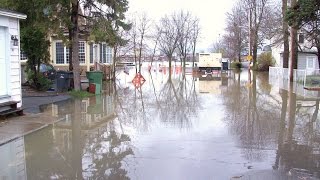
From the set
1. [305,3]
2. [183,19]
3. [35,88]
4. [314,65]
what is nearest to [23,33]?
[35,88]

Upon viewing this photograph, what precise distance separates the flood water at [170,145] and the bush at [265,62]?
4093 centimetres

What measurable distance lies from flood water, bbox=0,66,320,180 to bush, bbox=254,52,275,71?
4093cm

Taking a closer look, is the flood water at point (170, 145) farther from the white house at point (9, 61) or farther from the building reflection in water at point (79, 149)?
the white house at point (9, 61)

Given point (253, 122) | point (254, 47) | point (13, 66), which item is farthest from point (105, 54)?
point (253, 122)

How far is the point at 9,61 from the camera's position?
1309 centimetres

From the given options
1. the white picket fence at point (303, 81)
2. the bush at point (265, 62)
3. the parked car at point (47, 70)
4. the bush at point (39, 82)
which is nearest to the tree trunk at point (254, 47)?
the bush at point (265, 62)

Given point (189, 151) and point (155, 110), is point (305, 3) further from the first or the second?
point (189, 151)

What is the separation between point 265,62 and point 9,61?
47264 mm

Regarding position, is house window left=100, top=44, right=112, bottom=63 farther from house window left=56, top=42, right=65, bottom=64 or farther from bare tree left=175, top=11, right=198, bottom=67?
bare tree left=175, top=11, right=198, bottom=67

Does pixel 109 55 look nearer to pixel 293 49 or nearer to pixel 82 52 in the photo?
pixel 82 52

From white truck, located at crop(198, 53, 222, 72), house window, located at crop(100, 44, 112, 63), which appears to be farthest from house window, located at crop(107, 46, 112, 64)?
white truck, located at crop(198, 53, 222, 72)

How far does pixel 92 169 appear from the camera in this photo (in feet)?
24.3

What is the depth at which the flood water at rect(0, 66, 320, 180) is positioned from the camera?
23.7 ft

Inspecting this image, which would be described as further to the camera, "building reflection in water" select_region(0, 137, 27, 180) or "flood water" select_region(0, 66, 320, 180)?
"flood water" select_region(0, 66, 320, 180)
